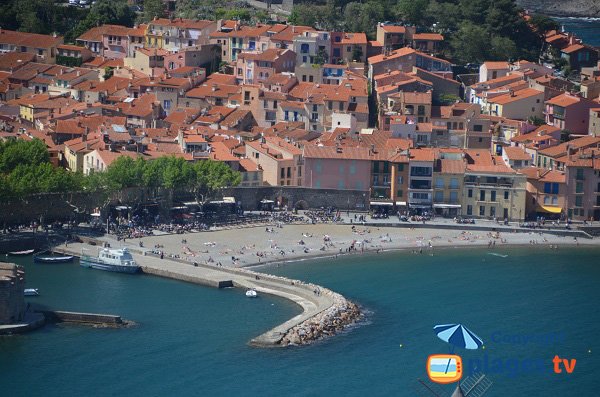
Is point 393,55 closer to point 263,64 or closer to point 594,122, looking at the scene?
point 263,64

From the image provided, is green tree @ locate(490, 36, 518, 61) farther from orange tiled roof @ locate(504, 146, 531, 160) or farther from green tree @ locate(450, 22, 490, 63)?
orange tiled roof @ locate(504, 146, 531, 160)

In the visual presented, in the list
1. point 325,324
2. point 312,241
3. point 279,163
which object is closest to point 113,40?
point 279,163

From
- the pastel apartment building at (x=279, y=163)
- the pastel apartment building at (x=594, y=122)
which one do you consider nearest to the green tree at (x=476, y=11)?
the pastel apartment building at (x=594, y=122)

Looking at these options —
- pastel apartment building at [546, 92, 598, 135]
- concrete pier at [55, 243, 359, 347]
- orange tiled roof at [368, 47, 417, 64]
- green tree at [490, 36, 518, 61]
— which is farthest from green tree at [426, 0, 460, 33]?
concrete pier at [55, 243, 359, 347]

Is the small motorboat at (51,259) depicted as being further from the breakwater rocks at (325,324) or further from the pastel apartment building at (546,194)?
the pastel apartment building at (546,194)

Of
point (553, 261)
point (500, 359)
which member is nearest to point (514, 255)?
point (553, 261)

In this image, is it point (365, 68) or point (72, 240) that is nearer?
point (72, 240)

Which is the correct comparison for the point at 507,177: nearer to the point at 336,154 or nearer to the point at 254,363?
the point at 336,154
